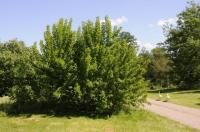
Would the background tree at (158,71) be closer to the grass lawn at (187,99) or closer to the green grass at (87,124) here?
the grass lawn at (187,99)

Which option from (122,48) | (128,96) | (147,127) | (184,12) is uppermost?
(184,12)

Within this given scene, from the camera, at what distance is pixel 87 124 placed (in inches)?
810

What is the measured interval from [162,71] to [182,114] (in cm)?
6580

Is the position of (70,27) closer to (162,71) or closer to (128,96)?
(128,96)

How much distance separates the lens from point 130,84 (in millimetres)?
23172

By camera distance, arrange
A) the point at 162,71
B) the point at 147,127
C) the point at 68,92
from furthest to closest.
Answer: the point at 162,71
the point at 68,92
the point at 147,127

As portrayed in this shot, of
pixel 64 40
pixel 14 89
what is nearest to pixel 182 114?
pixel 64 40

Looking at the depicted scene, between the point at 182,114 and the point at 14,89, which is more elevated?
the point at 14,89

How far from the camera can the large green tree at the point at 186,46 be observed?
62.9m

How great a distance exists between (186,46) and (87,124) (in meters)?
45.4

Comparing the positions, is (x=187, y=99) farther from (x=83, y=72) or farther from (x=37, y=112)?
(x=37, y=112)

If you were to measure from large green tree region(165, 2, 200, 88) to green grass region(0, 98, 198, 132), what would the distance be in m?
41.3

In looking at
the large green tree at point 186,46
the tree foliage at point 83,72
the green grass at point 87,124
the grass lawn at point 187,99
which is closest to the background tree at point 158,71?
the large green tree at point 186,46

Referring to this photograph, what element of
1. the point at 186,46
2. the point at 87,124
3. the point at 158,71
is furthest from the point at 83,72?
the point at 158,71
